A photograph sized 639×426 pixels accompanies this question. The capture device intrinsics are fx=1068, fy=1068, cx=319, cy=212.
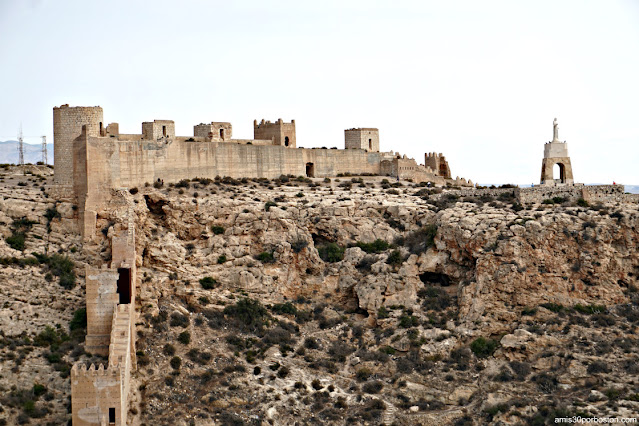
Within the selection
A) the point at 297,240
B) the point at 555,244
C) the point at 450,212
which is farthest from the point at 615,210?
the point at 297,240

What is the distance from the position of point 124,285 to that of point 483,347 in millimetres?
15946

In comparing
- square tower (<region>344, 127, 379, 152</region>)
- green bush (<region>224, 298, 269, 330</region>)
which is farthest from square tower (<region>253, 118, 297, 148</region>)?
green bush (<region>224, 298, 269, 330</region>)

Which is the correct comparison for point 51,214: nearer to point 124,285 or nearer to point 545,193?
point 124,285

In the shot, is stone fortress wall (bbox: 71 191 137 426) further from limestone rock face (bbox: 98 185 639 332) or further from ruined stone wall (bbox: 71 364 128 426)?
limestone rock face (bbox: 98 185 639 332)

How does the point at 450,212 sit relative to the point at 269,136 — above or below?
below

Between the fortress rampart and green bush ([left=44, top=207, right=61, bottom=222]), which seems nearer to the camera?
green bush ([left=44, top=207, right=61, bottom=222])

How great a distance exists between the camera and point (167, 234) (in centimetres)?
4956

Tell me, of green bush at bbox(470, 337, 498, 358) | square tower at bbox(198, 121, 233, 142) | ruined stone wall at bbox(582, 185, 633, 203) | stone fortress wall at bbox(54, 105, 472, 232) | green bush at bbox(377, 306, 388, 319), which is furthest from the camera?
square tower at bbox(198, 121, 233, 142)

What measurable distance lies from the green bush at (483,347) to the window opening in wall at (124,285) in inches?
604

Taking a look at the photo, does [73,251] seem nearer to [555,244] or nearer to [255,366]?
[255,366]

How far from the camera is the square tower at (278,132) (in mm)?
60688

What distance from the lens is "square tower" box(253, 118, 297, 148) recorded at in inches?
2389

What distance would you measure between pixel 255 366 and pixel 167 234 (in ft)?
26.8

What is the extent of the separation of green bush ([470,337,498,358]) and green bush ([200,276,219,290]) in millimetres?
11996
